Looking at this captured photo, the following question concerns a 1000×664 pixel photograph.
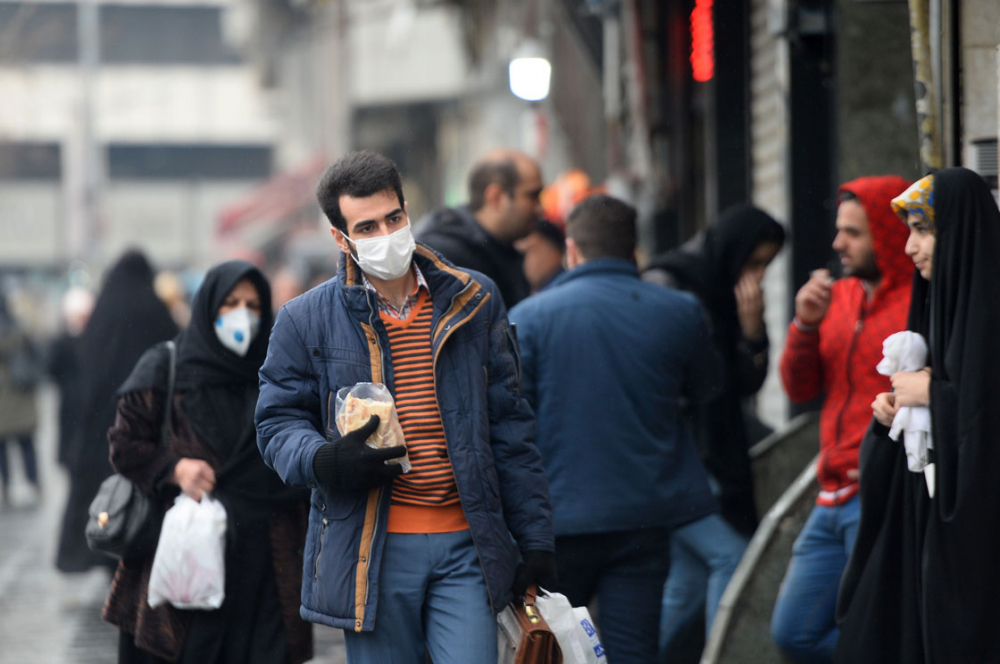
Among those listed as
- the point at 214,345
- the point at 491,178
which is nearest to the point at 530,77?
the point at 491,178

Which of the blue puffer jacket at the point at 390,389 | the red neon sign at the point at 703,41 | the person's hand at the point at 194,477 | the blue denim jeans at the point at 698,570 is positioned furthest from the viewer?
Result: the red neon sign at the point at 703,41

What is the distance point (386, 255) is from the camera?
3676mm

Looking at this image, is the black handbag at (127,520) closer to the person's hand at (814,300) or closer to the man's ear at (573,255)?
the man's ear at (573,255)

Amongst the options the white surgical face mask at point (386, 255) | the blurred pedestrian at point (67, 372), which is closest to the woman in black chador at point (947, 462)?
the white surgical face mask at point (386, 255)

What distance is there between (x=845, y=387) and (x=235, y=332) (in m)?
2.01

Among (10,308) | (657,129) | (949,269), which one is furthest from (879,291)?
(10,308)

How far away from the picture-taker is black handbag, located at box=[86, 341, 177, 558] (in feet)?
15.4

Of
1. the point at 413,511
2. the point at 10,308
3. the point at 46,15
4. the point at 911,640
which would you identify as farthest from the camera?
the point at 46,15

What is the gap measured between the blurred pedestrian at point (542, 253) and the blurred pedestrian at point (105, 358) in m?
1.95

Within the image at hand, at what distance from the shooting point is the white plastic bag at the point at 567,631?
372cm

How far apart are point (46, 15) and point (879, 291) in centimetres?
5084

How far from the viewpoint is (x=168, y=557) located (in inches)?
178

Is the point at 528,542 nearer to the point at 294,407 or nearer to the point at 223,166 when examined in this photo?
the point at 294,407

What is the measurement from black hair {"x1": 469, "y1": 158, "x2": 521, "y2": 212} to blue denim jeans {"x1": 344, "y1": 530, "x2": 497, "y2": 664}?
308 cm
